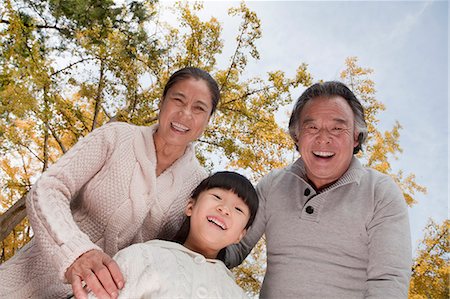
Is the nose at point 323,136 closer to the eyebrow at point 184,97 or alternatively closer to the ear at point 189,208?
the eyebrow at point 184,97

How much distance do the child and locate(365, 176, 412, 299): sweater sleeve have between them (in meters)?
0.58

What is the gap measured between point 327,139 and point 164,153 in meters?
0.86

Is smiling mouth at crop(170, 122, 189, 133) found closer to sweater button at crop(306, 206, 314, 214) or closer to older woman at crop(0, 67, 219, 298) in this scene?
older woman at crop(0, 67, 219, 298)

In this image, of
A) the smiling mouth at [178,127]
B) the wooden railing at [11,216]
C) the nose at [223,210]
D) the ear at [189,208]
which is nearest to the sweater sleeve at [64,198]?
the smiling mouth at [178,127]

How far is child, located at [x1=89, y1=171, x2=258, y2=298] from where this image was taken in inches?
53.6

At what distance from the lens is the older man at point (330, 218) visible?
1.76 m

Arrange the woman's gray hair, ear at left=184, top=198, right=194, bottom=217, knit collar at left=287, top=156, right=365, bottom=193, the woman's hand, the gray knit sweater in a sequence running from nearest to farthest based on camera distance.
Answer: the woman's hand < the gray knit sweater < ear at left=184, top=198, right=194, bottom=217 < knit collar at left=287, top=156, right=365, bottom=193 < the woman's gray hair

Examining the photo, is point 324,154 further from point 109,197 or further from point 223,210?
point 109,197

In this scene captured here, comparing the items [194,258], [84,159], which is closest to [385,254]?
[194,258]

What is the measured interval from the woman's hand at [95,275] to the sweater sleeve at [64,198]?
3cm

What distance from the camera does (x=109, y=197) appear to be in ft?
5.85

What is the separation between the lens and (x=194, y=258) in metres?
1.62

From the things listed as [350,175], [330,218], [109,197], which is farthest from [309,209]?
[109,197]

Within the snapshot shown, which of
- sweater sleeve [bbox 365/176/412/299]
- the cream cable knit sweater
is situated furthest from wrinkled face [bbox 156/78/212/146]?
sweater sleeve [bbox 365/176/412/299]
